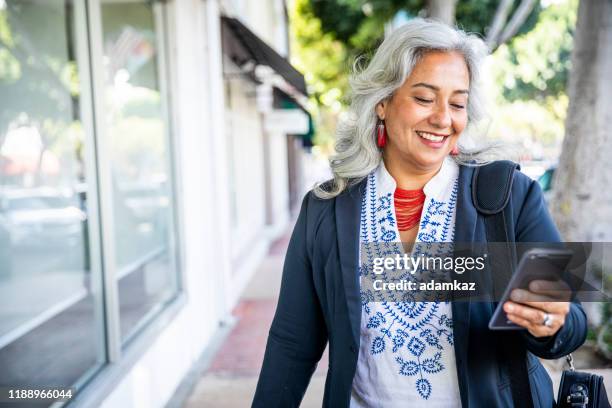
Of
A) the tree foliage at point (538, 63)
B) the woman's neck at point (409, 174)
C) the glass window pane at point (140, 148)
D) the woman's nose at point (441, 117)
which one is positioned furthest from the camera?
the tree foliage at point (538, 63)

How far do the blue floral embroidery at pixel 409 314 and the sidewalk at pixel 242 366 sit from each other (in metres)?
2.45

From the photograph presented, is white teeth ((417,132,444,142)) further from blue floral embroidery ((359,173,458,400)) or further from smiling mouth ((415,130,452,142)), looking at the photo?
blue floral embroidery ((359,173,458,400))

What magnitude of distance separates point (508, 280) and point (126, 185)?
5627 mm

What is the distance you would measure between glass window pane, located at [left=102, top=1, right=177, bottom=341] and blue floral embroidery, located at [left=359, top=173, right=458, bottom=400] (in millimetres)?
3533

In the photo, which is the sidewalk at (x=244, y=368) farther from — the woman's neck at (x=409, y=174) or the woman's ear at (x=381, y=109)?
the woman's ear at (x=381, y=109)

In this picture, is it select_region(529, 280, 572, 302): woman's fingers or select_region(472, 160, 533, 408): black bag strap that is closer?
select_region(529, 280, 572, 302): woman's fingers

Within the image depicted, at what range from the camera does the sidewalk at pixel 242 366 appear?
4.14m

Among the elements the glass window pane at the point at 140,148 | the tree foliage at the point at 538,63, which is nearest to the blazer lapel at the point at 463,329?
the glass window pane at the point at 140,148

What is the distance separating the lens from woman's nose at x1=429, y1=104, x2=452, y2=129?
1.67 metres

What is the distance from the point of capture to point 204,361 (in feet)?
16.3

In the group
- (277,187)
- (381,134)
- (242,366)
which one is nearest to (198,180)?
(242,366)

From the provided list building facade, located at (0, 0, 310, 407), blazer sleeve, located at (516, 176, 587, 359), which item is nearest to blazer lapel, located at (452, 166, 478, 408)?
blazer sleeve, located at (516, 176, 587, 359)

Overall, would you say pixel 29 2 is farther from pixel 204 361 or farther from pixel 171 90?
pixel 204 361

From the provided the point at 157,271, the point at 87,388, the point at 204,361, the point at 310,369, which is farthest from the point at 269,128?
the point at 310,369
